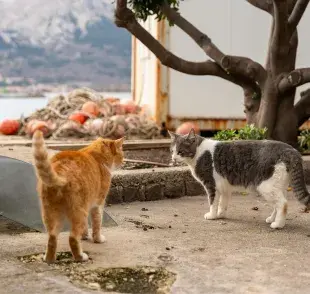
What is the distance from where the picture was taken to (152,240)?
13.4 feet

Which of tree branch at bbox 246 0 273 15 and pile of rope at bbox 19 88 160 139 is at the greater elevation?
tree branch at bbox 246 0 273 15

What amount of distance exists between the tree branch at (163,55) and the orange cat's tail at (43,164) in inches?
123

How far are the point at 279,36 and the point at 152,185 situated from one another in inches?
77.7

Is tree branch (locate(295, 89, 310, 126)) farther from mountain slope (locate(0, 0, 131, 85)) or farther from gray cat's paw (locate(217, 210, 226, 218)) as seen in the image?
mountain slope (locate(0, 0, 131, 85))

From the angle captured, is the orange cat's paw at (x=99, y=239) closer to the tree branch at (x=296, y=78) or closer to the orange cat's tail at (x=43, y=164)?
the orange cat's tail at (x=43, y=164)

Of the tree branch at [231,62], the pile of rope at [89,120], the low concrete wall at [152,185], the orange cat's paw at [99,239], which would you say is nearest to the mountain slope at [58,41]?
the pile of rope at [89,120]

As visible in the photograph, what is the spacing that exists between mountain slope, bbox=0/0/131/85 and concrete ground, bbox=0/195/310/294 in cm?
447

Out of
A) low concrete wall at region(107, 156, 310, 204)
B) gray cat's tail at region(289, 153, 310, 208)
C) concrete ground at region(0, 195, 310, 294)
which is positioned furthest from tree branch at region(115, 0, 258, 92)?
gray cat's tail at region(289, 153, 310, 208)

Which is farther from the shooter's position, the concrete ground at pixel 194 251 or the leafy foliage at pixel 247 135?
the leafy foliage at pixel 247 135

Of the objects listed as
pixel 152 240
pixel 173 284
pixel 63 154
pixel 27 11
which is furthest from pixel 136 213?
pixel 27 11

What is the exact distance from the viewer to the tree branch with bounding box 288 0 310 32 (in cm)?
629

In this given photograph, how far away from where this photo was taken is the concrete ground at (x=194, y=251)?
3178 millimetres

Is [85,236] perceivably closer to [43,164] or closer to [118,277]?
[118,277]

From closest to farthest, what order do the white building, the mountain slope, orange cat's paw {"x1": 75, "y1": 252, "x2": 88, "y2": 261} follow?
orange cat's paw {"x1": 75, "y1": 252, "x2": 88, "y2": 261} < the white building < the mountain slope
